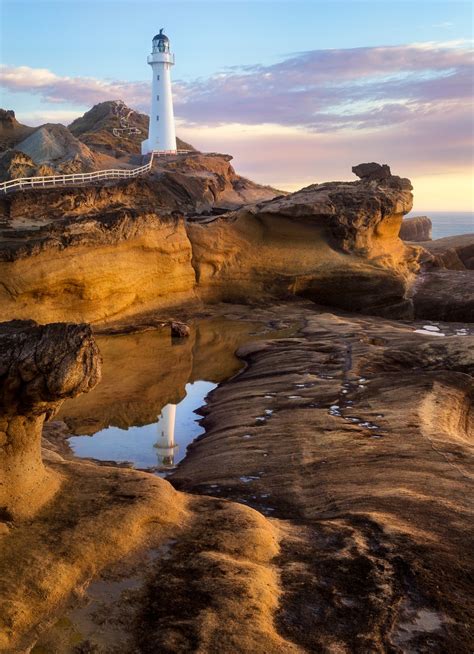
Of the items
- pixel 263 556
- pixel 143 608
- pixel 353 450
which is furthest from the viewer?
pixel 353 450

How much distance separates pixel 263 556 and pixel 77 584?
1513mm

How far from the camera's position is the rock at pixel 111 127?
52812 mm

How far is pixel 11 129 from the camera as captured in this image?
43.7 meters

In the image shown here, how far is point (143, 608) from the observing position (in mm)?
5000

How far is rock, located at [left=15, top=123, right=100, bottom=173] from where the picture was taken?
35938mm

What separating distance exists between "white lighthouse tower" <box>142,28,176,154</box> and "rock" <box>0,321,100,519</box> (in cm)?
4521

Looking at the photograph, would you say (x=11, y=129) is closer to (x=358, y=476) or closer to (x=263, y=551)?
(x=358, y=476)

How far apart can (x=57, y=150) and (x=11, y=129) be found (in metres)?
7.31

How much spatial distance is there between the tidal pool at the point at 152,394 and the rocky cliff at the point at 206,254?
1850 millimetres

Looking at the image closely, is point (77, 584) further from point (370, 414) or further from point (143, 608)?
point (370, 414)

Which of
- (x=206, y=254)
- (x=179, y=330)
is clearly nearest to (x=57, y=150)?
(x=206, y=254)

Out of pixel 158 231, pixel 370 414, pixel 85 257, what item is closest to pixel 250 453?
pixel 370 414

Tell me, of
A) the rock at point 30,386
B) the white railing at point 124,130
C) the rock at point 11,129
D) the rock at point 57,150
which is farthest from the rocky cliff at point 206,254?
the white railing at point 124,130

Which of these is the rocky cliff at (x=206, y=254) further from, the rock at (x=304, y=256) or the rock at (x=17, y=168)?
the rock at (x=17, y=168)
